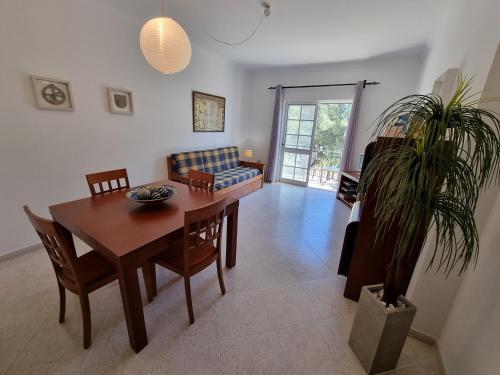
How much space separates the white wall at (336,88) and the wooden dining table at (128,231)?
3430mm

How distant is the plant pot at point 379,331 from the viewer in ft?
3.80

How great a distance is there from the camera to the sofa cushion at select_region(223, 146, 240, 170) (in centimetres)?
459

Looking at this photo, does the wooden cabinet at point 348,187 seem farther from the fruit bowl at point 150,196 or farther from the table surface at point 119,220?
the fruit bowl at point 150,196

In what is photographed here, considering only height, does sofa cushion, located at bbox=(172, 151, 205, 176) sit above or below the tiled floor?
above

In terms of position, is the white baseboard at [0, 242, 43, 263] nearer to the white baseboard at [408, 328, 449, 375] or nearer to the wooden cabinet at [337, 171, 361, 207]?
the white baseboard at [408, 328, 449, 375]

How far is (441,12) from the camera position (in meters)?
2.29

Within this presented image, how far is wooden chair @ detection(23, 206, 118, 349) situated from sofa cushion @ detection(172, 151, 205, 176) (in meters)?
2.24

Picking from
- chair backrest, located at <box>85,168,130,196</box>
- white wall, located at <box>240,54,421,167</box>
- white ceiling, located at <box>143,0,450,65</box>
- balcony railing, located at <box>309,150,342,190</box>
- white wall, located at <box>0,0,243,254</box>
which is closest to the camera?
chair backrest, located at <box>85,168,130,196</box>

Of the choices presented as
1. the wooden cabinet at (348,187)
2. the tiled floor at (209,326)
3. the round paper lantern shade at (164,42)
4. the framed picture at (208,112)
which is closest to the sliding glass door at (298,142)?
the wooden cabinet at (348,187)

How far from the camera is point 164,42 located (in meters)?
1.55

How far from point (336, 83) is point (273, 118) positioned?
1.49 m

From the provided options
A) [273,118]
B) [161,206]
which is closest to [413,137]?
[161,206]

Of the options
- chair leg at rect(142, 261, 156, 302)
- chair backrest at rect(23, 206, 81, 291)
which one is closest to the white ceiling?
chair backrest at rect(23, 206, 81, 291)

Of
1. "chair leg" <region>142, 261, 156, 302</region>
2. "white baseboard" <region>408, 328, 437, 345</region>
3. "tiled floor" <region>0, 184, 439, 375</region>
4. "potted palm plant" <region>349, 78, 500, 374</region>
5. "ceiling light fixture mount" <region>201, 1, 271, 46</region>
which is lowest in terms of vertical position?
"tiled floor" <region>0, 184, 439, 375</region>
